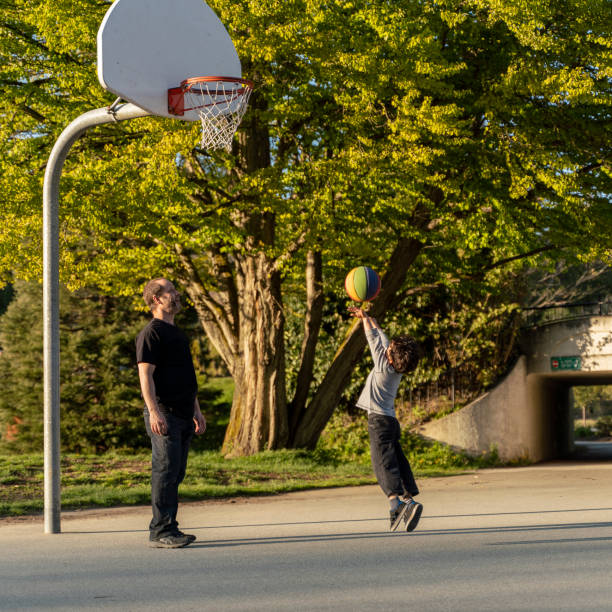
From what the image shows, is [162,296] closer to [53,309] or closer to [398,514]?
[53,309]

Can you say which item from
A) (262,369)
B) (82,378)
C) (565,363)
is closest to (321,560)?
(262,369)

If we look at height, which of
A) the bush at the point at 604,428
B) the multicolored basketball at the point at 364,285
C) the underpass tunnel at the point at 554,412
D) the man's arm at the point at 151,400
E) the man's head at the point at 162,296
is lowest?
the bush at the point at 604,428

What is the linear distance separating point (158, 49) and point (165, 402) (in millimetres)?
3685

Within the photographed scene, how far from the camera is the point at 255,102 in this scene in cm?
1413

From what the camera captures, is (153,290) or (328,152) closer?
(153,290)

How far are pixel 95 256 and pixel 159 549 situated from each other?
10.6 m

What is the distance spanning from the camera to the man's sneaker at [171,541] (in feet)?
21.2

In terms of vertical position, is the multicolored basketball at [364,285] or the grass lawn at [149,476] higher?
the multicolored basketball at [364,285]

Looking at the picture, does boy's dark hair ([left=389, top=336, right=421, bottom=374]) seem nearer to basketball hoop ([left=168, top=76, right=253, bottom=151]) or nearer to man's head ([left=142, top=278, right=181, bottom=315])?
man's head ([left=142, top=278, right=181, bottom=315])

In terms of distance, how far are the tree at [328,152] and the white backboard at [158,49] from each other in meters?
2.28

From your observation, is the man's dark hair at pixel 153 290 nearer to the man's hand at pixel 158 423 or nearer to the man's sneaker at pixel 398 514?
the man's hand at pixel 158 423

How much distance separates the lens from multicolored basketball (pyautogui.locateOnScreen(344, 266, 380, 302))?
8.70 metres

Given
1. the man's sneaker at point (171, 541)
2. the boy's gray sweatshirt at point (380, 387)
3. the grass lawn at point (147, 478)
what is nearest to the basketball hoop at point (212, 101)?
the boy's gray sweatshirt at point (380, 387)

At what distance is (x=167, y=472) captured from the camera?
6.38 metres
